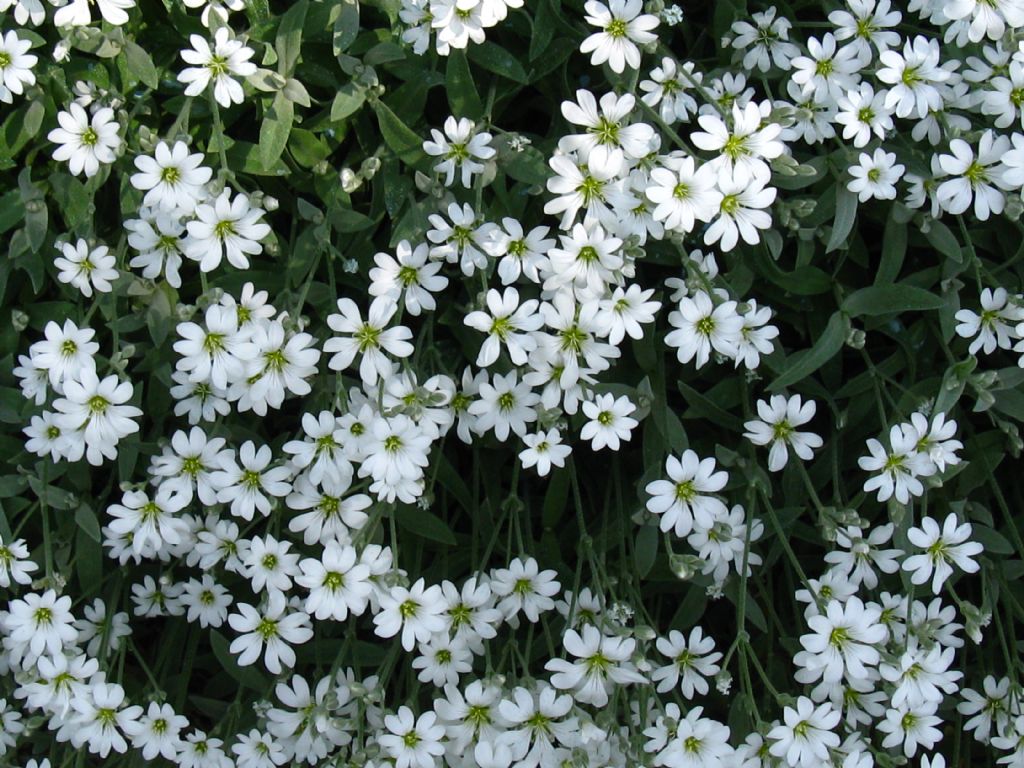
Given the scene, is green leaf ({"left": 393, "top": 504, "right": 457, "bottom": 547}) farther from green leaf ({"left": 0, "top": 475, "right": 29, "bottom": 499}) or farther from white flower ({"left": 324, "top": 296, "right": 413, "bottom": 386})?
green leaf ({"left": 0, "top": 475, "right": 29, "bottom": 499})

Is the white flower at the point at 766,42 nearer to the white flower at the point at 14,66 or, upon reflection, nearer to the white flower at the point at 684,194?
the white flower at the point at 684,194

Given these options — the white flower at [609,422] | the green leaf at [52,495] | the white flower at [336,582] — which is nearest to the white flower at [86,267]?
the green leaf at [52,495]

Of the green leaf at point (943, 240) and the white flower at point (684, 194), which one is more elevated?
the green leaf at point (943, 240)

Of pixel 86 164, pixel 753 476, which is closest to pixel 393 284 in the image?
pixel 86 164

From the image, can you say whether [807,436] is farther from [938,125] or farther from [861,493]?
[938,125]

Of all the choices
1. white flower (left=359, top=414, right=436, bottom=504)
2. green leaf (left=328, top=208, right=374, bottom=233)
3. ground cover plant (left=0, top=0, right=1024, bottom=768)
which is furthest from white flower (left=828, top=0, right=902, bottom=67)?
white flower (left=359, top=414, right=436, bottom=504)

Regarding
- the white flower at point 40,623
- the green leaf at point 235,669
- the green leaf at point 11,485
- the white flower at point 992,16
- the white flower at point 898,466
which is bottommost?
the white flower at point 40,623

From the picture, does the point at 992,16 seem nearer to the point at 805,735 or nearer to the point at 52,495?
the point at 805,735
